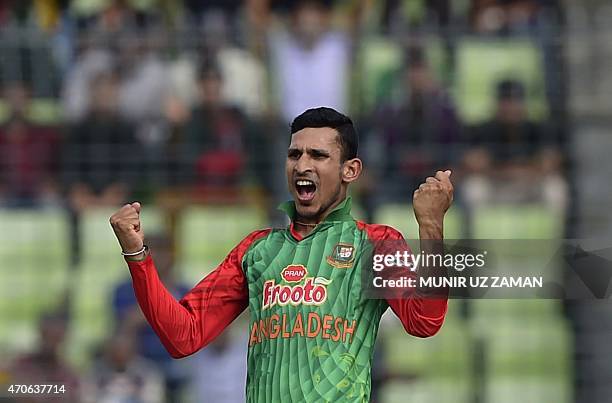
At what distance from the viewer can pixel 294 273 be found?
425 centimetres

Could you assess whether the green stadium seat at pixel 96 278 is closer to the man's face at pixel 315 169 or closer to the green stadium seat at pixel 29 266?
the green stadium seat at pixel 29 266

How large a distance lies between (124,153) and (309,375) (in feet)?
16.9

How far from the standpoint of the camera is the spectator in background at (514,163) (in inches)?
345

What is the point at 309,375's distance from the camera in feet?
13.6

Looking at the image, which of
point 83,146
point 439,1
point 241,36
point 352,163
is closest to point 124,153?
point 83,146

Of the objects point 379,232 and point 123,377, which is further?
point 123,377

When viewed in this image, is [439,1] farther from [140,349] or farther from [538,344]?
[140,349]

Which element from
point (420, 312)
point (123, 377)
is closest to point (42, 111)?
point (123, 377)

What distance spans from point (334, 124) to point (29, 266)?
4934 mm

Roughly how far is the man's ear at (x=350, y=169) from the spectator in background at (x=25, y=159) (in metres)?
4.88

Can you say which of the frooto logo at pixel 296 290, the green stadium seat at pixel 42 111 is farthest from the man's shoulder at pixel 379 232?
the green stadium seat at pixel 42 111

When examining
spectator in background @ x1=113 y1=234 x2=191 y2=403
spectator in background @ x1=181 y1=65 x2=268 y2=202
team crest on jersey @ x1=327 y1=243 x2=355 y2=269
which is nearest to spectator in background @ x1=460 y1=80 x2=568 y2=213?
spectator in background @ x1=181 y1=65 x2=268 y2=202

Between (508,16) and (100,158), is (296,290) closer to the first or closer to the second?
(100,158)

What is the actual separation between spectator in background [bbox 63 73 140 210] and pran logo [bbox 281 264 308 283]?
479 cm
